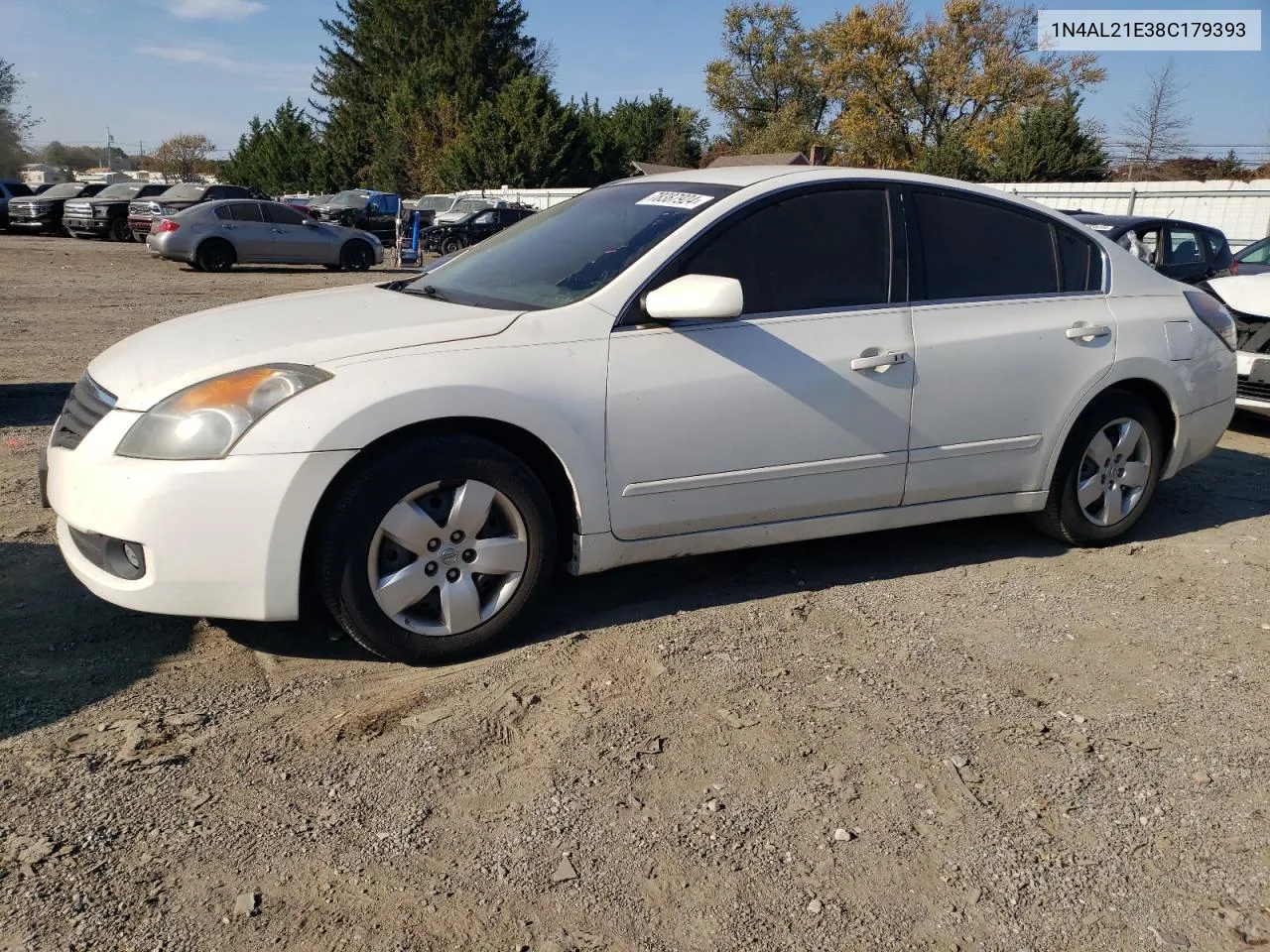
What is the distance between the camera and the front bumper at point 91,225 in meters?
29.1

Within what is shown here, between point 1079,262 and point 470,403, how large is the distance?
2.89 m

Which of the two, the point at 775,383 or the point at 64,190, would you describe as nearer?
the point at 775,383

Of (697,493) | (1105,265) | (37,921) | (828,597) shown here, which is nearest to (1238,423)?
(1105,265)

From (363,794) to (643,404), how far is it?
155 centimetres

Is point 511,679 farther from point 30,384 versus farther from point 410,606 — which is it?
point 30,384

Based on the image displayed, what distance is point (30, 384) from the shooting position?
Result: 7.93m

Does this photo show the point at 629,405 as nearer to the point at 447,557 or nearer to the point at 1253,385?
the point at 447,557

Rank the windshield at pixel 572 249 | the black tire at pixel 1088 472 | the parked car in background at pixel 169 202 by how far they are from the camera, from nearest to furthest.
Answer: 1. the windshield at pixel 572 249
2. the black tire at pixel 1088 472
3. the parked car in background at pixel 169 202

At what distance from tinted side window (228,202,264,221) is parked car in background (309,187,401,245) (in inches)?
378

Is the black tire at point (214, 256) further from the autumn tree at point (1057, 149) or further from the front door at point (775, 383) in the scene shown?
the autumn tree at point (1057, 149)

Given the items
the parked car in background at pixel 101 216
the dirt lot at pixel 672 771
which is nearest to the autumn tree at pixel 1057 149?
the parked car in background at pixel 101 216

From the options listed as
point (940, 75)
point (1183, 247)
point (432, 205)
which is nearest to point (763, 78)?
point (940, 75)

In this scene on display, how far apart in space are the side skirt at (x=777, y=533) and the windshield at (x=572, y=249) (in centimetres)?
87

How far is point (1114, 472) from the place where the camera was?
4887 millimetres
